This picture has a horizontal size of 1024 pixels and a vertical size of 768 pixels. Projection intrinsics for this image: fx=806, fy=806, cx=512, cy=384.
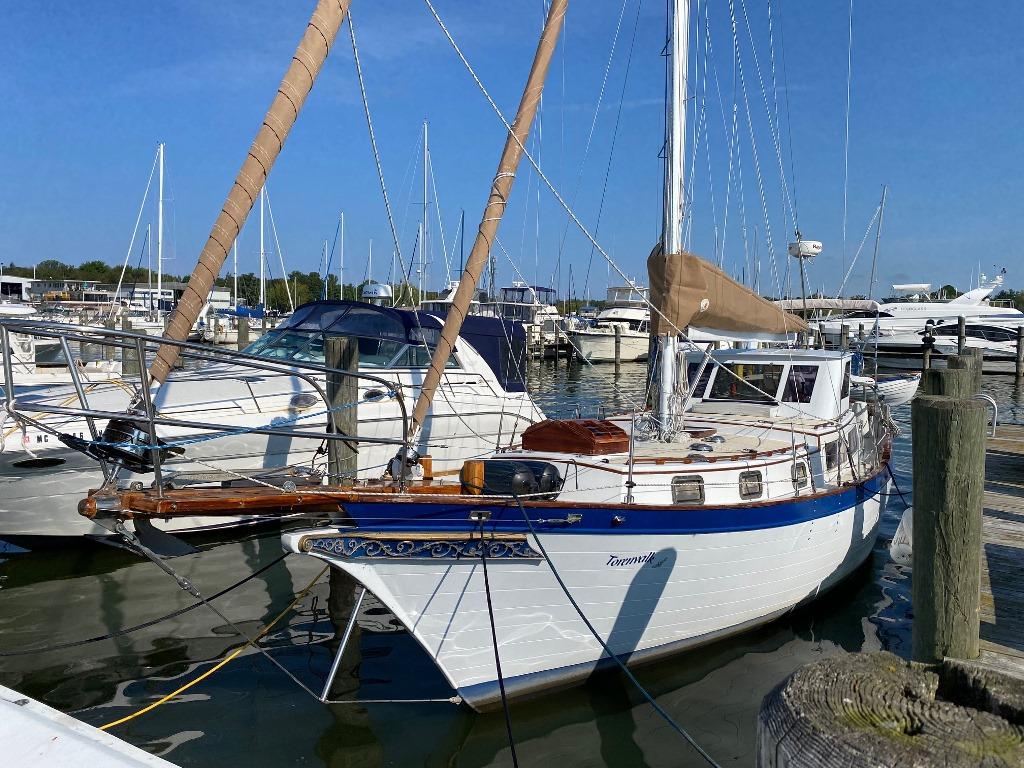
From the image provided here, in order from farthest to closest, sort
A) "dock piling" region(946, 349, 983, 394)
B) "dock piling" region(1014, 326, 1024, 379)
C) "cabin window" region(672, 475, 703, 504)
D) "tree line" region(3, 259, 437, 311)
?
"tree line" region(3, 259, 437, 311) → "dock piling" region(1014, 326, 1024, 379) → "dock piling" region(946, 349, 983, 394) → "cabin window" region(672, 475, 703, 504)

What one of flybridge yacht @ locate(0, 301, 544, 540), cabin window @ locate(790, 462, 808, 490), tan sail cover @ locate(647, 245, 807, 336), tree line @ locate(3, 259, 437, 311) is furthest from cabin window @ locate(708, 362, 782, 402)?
tree line @ locate(3, 259, 437, 311)

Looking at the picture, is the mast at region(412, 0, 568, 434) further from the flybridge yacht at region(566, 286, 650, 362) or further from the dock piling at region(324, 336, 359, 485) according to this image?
the flybridge yacht at region(566, 286, 650, 362)

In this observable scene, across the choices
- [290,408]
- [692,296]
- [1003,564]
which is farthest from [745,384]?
[290,408]

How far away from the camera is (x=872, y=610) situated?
995cm

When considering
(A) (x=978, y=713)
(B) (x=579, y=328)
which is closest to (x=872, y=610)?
(A) (x=978, y=713)

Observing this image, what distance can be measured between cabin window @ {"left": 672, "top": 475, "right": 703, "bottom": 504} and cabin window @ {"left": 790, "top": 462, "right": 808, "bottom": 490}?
4.21 feet

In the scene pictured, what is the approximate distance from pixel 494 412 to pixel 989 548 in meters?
7.04

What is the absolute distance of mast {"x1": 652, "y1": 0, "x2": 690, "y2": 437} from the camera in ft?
29.6

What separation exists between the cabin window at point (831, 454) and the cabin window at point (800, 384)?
112 centimetres

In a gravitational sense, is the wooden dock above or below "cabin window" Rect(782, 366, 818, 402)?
below

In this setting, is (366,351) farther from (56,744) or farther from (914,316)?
(914,316)

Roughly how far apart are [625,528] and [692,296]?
10.7 feet

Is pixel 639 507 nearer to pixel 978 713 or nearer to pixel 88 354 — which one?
pixel 978 713

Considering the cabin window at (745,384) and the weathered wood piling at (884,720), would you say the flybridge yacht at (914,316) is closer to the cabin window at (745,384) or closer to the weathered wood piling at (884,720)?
the cabin window at (745,384)
